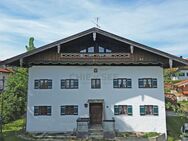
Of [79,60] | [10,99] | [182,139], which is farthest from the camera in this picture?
[10,99]

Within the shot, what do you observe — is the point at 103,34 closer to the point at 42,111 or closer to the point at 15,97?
the point at 42,111

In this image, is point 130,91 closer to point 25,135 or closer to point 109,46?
point 109,46

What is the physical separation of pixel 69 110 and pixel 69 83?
231 centimetres

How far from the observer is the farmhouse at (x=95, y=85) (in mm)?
23766

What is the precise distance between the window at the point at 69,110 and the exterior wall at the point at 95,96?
0.88ft

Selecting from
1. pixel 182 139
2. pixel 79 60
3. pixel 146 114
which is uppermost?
pixel 79 60

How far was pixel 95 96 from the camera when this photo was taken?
24.0 m

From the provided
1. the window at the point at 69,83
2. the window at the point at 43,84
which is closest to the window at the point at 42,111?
the window at the point at 43,84

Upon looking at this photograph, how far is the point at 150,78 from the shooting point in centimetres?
2420

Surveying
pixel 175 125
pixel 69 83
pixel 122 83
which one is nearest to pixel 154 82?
pixel 122 83

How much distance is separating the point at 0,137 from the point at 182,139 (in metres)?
14.0

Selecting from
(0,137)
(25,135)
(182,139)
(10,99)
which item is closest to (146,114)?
(182,139)

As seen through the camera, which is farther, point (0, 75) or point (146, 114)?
point (0, 75)

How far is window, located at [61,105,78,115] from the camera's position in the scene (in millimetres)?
23828
